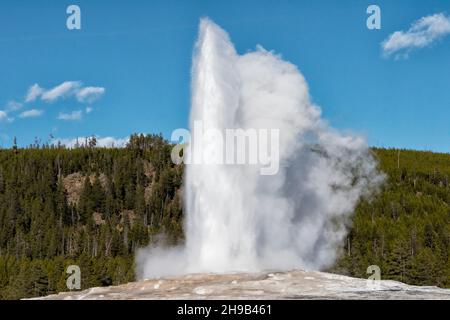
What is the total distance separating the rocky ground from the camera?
19062mm

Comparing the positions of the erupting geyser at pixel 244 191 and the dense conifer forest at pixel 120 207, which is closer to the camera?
the erupting geyser at pixel 244 191

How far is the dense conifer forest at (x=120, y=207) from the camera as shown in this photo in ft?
302

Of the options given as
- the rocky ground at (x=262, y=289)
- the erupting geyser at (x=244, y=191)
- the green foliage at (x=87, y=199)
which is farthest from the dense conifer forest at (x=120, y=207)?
the rocky ground at (x=262, y=289)

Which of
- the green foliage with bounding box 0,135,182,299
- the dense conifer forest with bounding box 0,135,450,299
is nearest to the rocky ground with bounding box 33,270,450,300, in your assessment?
the dense conifer forest with bounding box 0,135,450,299

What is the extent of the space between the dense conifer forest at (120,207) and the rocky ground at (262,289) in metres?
42.8

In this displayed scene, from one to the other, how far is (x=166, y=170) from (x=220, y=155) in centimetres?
12995

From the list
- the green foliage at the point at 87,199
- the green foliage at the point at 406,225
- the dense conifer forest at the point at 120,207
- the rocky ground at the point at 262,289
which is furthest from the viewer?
the green foliage at the point at 87,199

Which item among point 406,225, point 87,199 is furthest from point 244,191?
point 87,199

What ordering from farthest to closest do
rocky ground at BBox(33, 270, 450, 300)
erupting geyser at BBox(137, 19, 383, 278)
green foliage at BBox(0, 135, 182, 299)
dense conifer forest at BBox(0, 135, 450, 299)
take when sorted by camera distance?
1. green foliage at BBox(0, 135, 182, 299)
2. dense conifer forest at BBox(0, 135, 450, 299)
3. erupting geyser at BBox(137, 19, 383, 278)
4. rocky ground at BBox(33, 270, 450, 300)

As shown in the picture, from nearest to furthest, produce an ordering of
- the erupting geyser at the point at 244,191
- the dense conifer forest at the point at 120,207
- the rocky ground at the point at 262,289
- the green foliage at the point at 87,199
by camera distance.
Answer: the rocky ground at the point at 262,289 < the erupting geyser at the point at 244,191 < the dense conifer forest at the point at 120,207 < the green foliage at the point at 87,199

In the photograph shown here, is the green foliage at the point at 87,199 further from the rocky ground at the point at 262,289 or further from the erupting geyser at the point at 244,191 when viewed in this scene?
the rocky ground at the point at 262,289

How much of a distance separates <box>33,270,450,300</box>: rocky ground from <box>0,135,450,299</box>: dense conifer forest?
4284cm

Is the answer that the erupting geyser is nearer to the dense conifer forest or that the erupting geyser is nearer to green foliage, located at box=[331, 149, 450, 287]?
green foliage, located at box=[331, 149, 450, 287]

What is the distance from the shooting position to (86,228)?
13675cm
